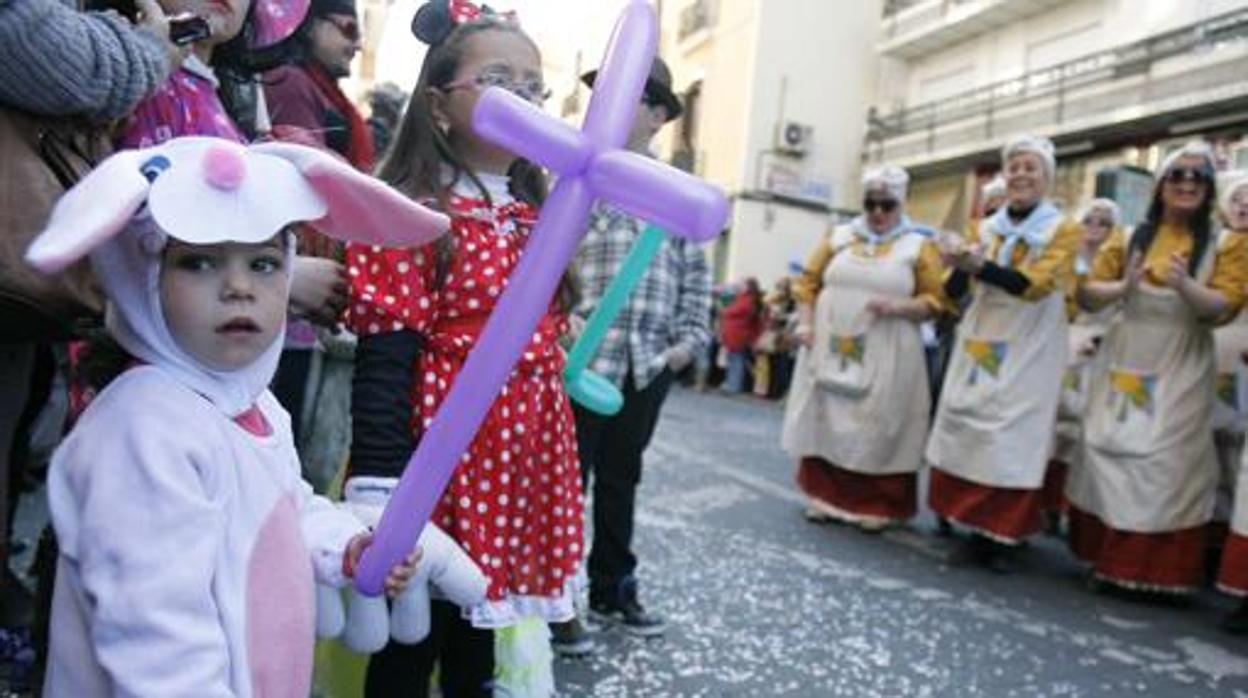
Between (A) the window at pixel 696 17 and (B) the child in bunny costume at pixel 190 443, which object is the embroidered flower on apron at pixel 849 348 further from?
(A) the window at pixel 696 17

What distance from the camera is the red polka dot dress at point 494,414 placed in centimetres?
166

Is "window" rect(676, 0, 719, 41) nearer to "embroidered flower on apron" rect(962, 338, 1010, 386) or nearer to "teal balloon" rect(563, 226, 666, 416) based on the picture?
"embroidered flower on apron" rect(962, 338, 1010, 386)

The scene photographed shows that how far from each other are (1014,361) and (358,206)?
3711 millimetres

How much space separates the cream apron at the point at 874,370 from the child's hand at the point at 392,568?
3.86 meters

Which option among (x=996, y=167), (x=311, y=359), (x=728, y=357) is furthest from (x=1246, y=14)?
(x=311, y=359)

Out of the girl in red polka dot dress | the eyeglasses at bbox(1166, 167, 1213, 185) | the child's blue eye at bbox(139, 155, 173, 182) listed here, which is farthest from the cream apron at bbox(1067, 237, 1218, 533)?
the child's blue eye at bbox(139, 155, 173, 182)

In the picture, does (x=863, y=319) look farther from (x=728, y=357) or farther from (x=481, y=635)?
(x=728, y=357)

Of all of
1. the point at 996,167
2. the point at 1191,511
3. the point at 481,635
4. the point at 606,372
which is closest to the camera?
the point at 481,635

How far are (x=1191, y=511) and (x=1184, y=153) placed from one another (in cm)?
136

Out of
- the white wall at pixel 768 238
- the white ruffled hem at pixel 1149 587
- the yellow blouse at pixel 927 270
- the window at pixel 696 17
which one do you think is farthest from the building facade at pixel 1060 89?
the white ruffled hem at pixel 1149 587

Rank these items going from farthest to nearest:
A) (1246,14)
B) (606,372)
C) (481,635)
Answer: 1. (1246,14)
2. (606,372)
3. (481,635)

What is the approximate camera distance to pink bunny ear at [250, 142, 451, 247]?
4.20 feet

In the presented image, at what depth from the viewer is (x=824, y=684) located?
9.31 ft

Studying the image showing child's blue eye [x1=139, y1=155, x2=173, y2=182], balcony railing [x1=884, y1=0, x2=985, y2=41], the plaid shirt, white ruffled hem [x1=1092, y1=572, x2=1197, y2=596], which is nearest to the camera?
child's blue eye [x1=139, y1=155, x2=173, y2=182]
